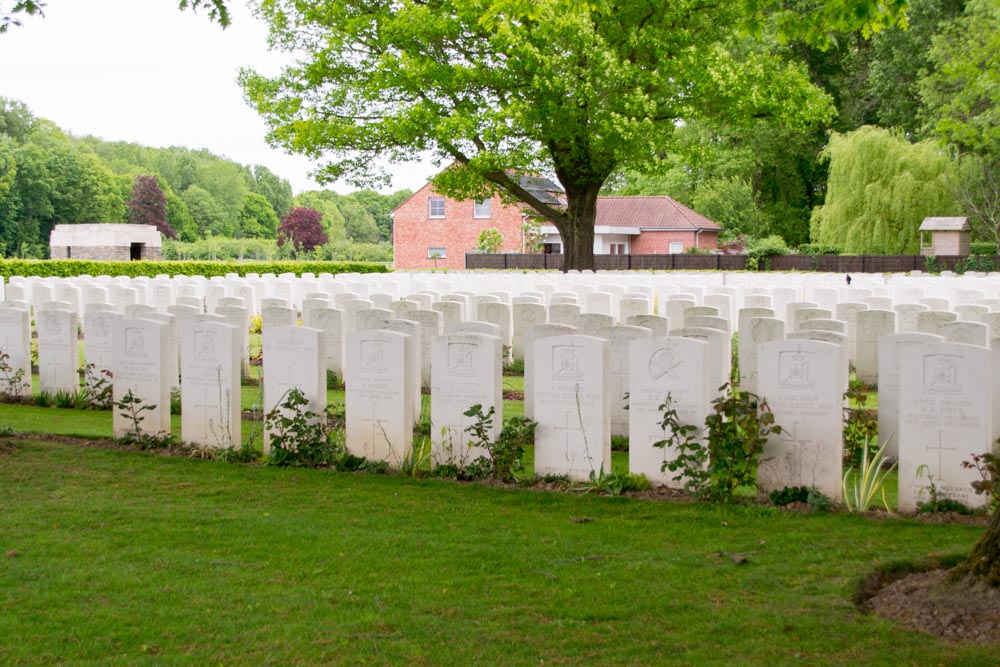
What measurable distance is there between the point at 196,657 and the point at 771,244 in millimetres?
40659

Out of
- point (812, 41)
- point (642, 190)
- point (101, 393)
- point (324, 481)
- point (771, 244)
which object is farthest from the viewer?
point (642, 190)

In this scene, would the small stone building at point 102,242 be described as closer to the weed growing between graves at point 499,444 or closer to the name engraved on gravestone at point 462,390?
the name engraved on gravestone at point 462,390

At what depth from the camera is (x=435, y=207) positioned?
178 feet

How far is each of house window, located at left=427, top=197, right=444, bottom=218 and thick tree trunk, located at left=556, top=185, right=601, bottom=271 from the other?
971 inches

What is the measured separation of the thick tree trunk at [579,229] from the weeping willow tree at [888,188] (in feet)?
48.1

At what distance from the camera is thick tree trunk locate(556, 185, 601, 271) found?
97.0 ft

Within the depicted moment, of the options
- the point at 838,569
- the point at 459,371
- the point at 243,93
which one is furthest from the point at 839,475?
the point at 243,93

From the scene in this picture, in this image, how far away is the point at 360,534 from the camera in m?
5.82

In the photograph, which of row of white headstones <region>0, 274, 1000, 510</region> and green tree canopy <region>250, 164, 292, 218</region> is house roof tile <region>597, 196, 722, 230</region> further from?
green tree canopy <region>250, 164, 292, 218</region>

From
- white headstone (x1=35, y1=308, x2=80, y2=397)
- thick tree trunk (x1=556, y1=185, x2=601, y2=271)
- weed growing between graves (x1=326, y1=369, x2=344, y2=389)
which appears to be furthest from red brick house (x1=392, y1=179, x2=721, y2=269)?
white headstone (x1=35, y1=308, x2=80, y2=397)

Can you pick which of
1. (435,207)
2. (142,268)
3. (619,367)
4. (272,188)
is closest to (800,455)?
(619,367)

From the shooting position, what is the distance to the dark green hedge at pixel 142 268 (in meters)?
27.5

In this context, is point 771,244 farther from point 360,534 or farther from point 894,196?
point 360,534

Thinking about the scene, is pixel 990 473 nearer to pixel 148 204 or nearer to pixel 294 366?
pixel 294 366
